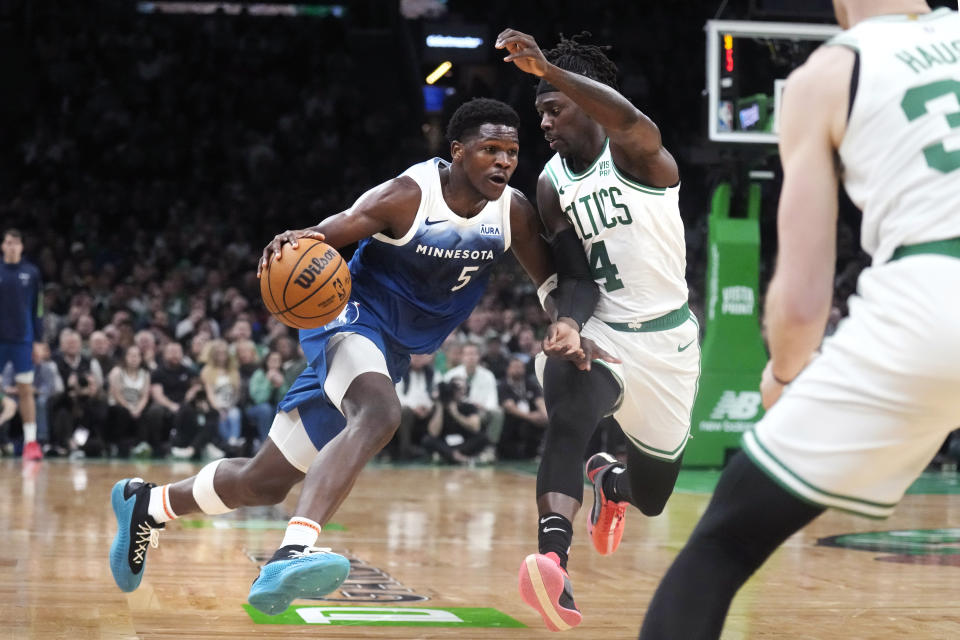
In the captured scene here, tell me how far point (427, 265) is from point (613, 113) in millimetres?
914

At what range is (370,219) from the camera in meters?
4.20

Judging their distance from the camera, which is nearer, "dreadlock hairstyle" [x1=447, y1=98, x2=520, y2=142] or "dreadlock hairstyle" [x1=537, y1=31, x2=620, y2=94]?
"dreadlock hairstyle" [x1=447, y1=98, x2=520, y2=142]

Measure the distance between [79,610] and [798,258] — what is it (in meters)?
3.23

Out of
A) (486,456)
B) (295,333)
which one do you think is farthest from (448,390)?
(295,333)

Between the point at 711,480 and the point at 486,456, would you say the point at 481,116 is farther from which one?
the point at 486,456

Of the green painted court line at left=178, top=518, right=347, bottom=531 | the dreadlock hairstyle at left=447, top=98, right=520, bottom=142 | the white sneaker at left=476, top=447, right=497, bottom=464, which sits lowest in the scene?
the white sneaker at left=476, top=447, right=497, bottom=464

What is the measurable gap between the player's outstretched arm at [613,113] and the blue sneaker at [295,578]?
5.46 feet

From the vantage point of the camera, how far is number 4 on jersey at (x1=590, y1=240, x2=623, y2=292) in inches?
182

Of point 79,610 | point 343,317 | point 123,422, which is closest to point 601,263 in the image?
point 343,317

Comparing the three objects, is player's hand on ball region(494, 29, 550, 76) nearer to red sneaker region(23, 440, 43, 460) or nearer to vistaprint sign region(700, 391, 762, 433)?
vistaprint sign region(700, 391, 762, 433)

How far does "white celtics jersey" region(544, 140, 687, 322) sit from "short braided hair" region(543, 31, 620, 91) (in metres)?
0.37

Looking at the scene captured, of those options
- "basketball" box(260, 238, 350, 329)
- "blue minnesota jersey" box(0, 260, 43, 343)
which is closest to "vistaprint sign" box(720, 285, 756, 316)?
"blue minnesota jersey" box(0, 260, 43, 343)

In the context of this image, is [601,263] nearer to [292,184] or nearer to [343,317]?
[343,317]

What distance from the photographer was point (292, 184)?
18.1 meters
